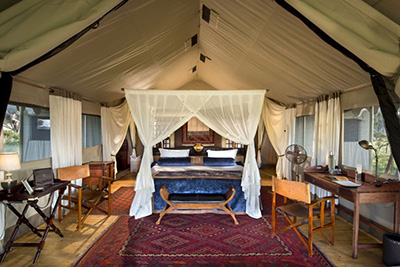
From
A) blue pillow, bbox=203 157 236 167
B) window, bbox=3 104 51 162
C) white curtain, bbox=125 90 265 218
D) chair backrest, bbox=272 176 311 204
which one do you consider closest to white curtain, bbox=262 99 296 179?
blue pillow, bbox=203 157 236 167

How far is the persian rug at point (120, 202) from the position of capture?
4.05 meters

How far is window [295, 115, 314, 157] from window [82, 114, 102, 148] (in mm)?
5534

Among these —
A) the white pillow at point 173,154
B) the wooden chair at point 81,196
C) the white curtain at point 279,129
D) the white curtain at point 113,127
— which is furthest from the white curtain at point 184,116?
→ the white curtain at point 279,129

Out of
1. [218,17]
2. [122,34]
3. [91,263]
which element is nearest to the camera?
[91,263]

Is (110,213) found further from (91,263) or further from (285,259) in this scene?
(285,259)

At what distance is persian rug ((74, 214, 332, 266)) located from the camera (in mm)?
2533

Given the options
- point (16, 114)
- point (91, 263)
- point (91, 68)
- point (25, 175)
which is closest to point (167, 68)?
point (91, 68)

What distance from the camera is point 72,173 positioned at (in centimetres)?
375

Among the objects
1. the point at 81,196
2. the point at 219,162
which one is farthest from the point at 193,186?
the point at 81,196

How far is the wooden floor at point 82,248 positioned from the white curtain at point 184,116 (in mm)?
844

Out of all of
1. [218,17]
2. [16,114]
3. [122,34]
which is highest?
[218,17]

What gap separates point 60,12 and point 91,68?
6.29ft

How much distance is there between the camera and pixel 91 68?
361 centimetres

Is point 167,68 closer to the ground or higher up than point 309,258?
higher up
